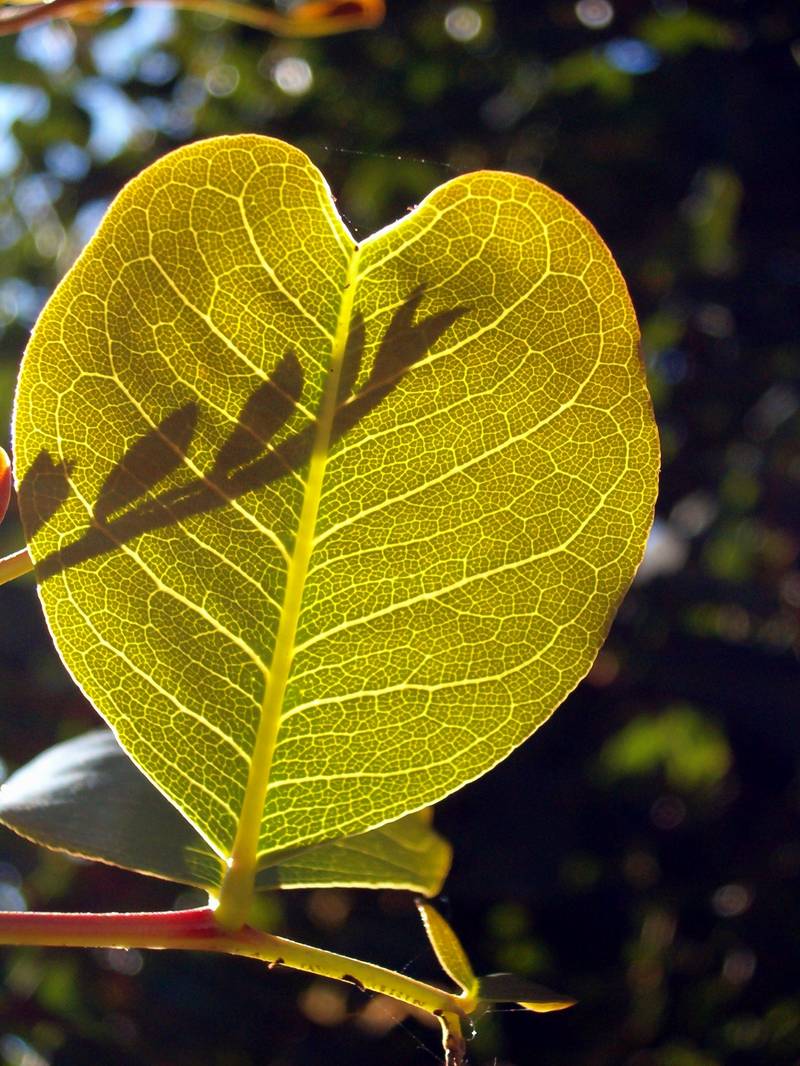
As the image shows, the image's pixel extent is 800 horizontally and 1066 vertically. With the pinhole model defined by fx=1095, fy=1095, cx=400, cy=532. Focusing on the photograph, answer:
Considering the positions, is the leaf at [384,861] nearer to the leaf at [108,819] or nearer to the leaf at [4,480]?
the leaf at [108,819]

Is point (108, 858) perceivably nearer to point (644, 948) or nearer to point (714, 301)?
point (644, 948)

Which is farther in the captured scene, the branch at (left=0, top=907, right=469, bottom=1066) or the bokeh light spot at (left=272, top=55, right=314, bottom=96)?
the bokeh light spot at (left=272, top=55, right=314, bottom=96)

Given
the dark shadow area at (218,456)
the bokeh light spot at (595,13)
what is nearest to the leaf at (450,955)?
the dark shadow area at (218,456)

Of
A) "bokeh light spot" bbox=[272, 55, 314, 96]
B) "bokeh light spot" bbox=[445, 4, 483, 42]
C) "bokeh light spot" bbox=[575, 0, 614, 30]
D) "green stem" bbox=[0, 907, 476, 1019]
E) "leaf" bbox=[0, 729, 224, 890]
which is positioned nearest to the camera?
"green stem" bbox=[0, 907, 476, 1019]

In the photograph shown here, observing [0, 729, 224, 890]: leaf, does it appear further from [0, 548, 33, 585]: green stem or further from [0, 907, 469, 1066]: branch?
[0, 548, 33, 585]: green stem

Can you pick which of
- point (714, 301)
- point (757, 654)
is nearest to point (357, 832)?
point (757, 654)

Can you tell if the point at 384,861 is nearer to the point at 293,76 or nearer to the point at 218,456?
the point at 218,456

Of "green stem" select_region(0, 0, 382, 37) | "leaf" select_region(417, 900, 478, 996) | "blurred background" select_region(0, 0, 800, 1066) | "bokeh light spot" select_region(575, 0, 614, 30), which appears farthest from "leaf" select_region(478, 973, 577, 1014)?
"bokeh light spot" select_region(575, 0, 614, 30)
